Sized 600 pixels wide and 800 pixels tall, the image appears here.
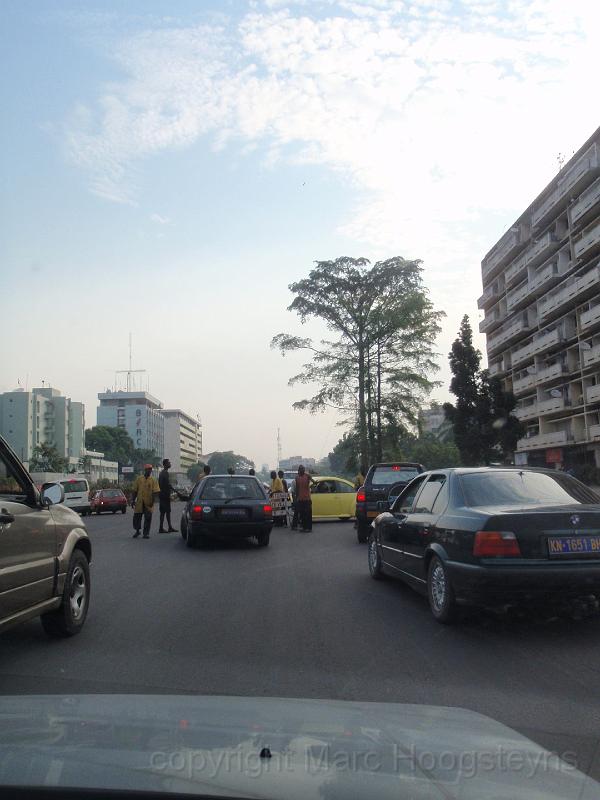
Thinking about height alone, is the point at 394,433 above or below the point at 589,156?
below

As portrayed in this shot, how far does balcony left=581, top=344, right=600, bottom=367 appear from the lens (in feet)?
155

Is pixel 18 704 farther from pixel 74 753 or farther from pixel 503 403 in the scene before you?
pixel 503 403

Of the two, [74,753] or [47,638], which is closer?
[74,753]

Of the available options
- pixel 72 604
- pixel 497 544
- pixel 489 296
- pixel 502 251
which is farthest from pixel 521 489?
pixel 489 296

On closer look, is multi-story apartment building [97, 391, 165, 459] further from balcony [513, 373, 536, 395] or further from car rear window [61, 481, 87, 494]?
car rear window [61, 481, 87, 494]

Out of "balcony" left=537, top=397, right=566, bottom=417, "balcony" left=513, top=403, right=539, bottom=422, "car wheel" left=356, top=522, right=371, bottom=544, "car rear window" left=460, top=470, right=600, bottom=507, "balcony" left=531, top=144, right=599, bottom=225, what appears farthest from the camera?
"balcony" left=513, top=403, right=539, bottom=422

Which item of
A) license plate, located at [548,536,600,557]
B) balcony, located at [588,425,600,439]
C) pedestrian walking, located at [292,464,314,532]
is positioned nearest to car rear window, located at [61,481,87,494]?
pedestrian walking, located at [292,464,314,532]

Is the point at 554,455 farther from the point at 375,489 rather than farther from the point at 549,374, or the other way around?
the point at 375,489

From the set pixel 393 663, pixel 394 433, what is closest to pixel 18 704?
pixel 393 663

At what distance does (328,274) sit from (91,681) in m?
36.5

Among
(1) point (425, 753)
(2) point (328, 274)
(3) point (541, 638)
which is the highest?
(2) point (328, 274)

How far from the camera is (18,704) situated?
114 inches

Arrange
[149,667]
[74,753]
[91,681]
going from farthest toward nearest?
[149,667], [91,681], [74,753]

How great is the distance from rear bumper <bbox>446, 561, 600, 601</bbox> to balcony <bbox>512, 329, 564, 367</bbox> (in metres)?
50.2
